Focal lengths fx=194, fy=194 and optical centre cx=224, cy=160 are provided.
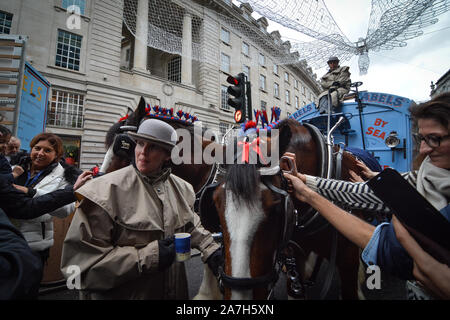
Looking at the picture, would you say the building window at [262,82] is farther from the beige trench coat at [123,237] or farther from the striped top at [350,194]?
the beige trench coat at [123,237]

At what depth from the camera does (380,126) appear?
4.19 metres

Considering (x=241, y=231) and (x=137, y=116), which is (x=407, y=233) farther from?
(x=137, y=116)

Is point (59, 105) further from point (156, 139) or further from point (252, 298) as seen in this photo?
point (252, 298)

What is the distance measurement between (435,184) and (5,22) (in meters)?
17.7

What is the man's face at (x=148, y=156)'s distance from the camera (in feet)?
4.98

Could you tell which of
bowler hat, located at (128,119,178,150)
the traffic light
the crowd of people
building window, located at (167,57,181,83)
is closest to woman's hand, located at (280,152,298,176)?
the crowd of people

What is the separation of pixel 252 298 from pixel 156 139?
1.25m

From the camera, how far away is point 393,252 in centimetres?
98

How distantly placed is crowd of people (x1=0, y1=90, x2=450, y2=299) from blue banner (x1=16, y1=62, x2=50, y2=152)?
357cm

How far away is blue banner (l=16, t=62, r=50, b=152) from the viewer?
14.3ft

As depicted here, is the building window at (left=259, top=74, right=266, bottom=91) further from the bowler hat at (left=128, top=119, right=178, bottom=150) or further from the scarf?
the scarf

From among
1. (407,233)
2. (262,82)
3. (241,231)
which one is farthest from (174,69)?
(407,233)

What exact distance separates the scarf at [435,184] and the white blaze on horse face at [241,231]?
91 cm
